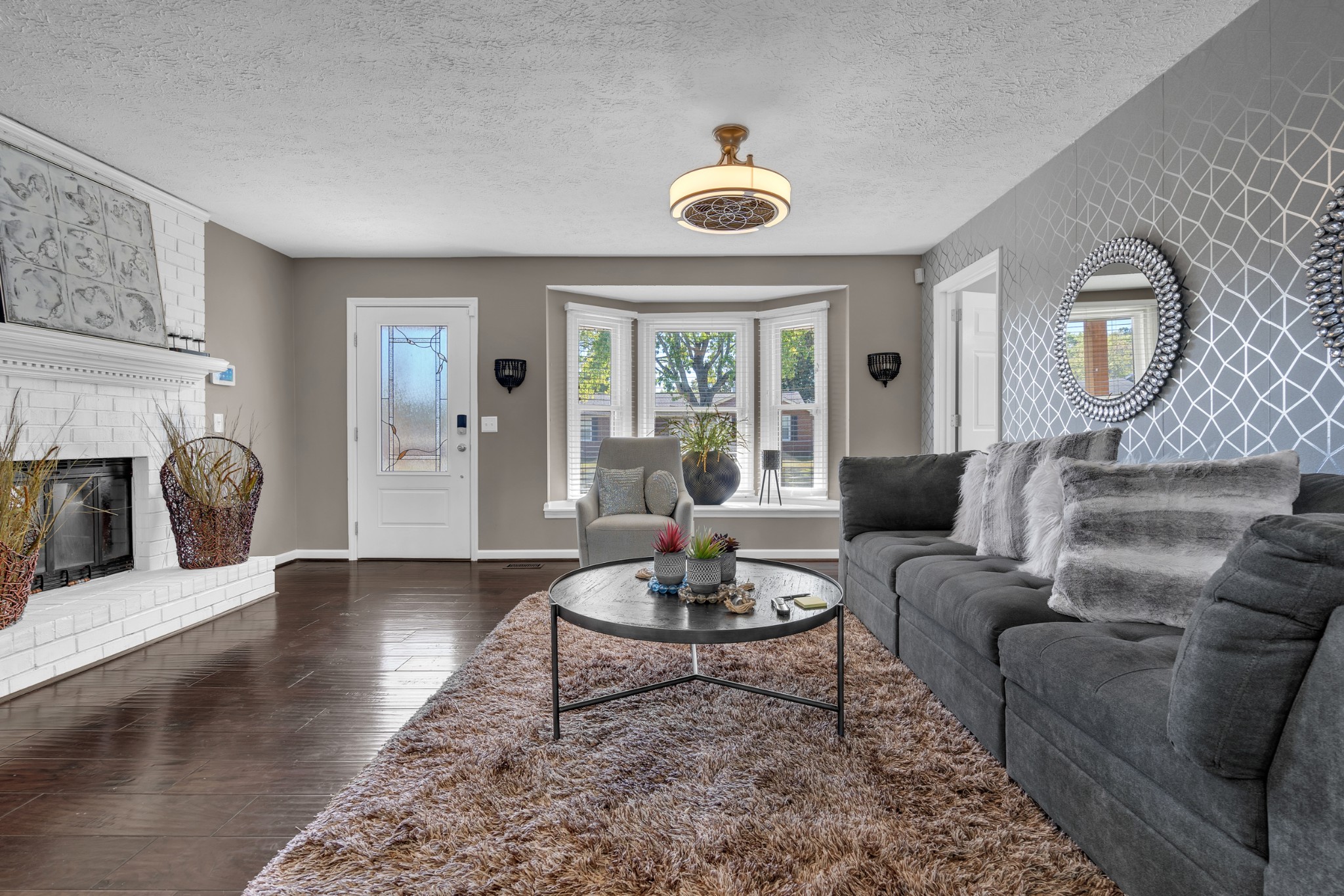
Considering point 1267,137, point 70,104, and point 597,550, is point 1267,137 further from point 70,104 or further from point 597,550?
point 70,104

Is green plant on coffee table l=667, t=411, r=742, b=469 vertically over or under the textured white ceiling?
under

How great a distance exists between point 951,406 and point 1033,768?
11.5 feet

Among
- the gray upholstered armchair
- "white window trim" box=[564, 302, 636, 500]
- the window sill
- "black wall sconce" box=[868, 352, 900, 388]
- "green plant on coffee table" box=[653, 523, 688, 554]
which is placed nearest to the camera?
"green plant on coffee table" box=[653, 523, 688, 554]

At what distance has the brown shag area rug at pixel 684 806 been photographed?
1.40 m

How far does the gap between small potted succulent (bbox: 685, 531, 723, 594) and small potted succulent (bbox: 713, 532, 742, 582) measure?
25mm

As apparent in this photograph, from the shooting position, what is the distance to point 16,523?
2584mm

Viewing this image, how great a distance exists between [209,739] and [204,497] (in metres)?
2.00

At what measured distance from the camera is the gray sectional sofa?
96cm

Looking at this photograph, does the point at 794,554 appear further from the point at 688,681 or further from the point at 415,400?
the point at 415,400

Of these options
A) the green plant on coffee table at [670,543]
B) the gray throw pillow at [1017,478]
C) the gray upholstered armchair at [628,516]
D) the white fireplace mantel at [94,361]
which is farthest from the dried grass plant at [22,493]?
the gray throw pillow at [1017,478]

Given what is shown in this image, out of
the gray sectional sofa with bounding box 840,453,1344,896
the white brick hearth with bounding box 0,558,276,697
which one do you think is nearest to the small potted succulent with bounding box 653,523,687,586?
the gray sectional sofa with bounding box 840,453,1344,896

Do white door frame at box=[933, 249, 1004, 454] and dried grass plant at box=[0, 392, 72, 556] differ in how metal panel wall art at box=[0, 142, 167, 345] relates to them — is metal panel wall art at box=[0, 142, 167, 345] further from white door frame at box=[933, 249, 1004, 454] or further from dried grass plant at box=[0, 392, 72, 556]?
white door frame at box=[933, 249, 1004, 454]

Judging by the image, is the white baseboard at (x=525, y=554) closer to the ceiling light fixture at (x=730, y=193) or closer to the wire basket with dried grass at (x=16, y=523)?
the wire basket with dried grass at (x=16, y=523)

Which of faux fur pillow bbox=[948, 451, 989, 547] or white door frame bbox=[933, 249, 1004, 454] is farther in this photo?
white door frame bbox=[933, 249, 1004, 454]
